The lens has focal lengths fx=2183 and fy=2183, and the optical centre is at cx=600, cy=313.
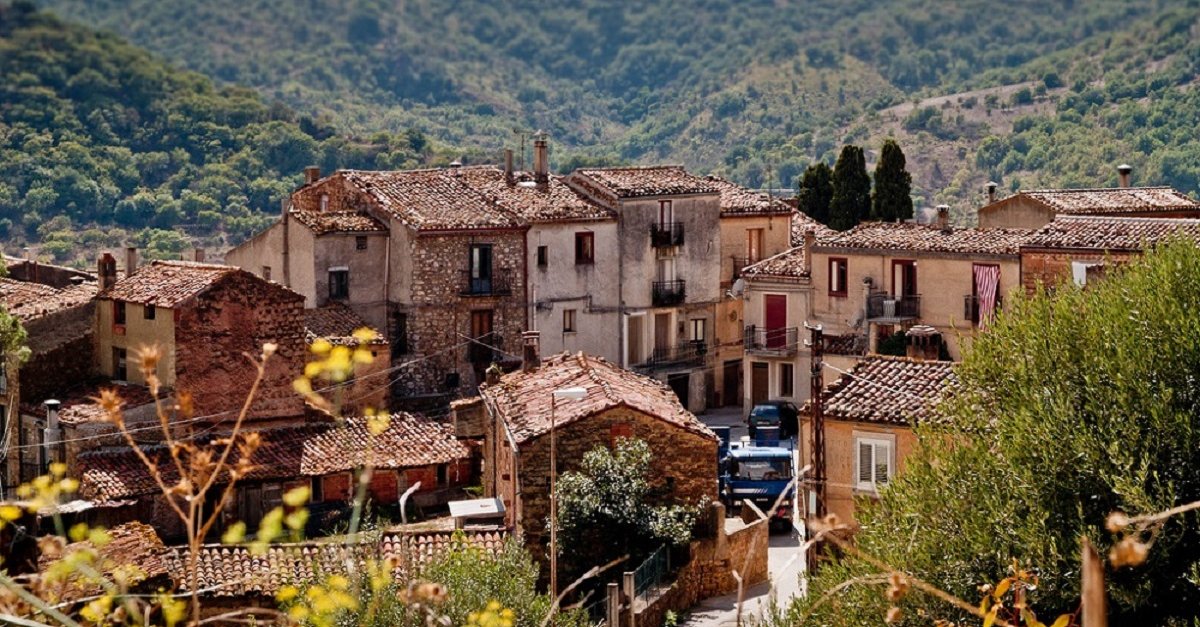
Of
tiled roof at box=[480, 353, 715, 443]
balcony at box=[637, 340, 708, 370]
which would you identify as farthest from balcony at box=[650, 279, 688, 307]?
tiled roof at box=[480, 353, 715, 443]

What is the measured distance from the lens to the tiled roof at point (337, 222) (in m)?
50.6

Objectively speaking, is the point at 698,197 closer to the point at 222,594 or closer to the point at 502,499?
the point at 502,499

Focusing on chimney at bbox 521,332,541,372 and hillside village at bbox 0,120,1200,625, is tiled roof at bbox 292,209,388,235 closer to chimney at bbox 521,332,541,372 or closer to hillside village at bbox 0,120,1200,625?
hillside village at bbox 0,120,1200,625

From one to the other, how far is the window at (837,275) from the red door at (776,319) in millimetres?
1730

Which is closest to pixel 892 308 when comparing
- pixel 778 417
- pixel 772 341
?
pixel 778 417

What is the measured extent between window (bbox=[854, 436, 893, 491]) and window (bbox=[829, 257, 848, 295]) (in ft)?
63.9

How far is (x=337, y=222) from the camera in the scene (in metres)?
51.3

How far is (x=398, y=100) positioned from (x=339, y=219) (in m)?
115

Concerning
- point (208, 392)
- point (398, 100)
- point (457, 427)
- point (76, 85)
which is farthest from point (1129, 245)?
point (398, 100)

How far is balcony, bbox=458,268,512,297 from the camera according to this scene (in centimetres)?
5172

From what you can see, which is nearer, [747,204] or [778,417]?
[778,417]

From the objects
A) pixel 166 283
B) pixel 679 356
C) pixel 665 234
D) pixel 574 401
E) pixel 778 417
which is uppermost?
pixel 665 234

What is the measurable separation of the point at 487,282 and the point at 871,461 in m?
21.8

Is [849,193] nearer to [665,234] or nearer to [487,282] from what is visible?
[665,234]
